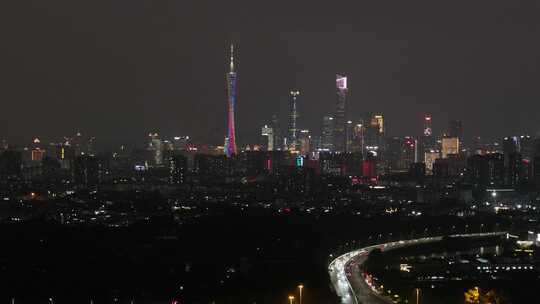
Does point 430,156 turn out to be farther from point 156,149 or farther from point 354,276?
point 354,276

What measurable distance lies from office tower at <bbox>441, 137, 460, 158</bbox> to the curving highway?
45321 millimetres

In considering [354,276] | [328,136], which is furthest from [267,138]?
[354,276]

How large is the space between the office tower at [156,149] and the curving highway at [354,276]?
143 feet

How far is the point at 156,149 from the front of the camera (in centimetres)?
7400

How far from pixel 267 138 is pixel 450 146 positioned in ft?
45.4

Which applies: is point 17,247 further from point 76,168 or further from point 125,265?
point 76,168

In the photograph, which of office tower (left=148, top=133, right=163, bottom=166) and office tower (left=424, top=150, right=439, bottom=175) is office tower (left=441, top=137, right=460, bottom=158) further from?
office tower (left=148, top=133, right=163, bottom=166)

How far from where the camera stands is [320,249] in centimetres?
2497

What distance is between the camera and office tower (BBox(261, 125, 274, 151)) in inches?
2921

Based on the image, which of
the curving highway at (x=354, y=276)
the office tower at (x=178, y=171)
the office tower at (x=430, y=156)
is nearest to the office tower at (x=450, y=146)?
the office tower at (x=430, y=156)

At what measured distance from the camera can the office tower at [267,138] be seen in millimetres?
74188

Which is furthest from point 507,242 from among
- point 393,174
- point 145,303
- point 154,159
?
point 154,159

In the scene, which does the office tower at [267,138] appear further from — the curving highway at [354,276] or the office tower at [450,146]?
the curving highway at [354,276]

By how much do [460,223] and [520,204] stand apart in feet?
39.2
